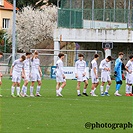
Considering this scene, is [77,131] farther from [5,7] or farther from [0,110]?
[5,7]

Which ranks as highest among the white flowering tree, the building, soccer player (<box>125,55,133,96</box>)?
the building

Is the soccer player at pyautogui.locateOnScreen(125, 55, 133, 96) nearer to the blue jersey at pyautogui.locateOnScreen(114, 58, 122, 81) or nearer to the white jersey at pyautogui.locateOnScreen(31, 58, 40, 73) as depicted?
the blue jersey at pyautogui.locateOnScreen(114, 58, 122, 81)

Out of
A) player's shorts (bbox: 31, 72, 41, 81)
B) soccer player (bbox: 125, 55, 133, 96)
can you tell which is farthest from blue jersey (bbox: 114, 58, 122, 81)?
player's shorts (bbox: 31, 72, 41, 81)

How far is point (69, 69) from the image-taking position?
50219mm

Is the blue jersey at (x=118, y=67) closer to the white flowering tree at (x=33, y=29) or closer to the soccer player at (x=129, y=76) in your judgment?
the soccer player at (x=129, y=76)

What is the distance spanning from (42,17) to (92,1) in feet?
66.5

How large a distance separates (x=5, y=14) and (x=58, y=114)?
73515 mm

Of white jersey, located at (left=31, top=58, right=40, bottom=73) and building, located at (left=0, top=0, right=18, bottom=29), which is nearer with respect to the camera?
white jersey, located at (left=31, top=58, right=40, bottom=73)

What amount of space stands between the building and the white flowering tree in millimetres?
9052

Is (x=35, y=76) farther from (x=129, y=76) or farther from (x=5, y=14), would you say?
(x=5, y=14)

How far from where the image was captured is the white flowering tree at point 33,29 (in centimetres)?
8125

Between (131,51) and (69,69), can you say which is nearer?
(69,69)

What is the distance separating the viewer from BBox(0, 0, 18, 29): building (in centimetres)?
9112

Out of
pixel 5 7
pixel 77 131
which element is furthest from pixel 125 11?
pixel 77 131
